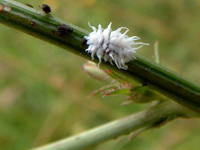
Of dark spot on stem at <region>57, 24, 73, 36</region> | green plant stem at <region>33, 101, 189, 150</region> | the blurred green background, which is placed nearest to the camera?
dark spot on stem at <region>57, 24, 73, 36</region>

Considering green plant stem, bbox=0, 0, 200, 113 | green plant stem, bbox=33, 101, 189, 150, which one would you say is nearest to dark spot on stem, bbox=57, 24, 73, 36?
green plant stem, bbox=0, 0, 200, 113

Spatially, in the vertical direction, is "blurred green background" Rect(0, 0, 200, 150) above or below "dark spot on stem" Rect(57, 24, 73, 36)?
above

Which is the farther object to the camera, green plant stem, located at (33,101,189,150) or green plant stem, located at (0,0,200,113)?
green plant stem, located at (33,101,189,150)

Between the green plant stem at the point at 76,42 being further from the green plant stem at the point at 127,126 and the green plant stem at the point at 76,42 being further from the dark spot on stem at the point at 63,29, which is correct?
the green plant stem at the point at 127,126

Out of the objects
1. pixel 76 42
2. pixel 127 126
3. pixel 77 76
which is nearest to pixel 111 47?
pixel 76 42

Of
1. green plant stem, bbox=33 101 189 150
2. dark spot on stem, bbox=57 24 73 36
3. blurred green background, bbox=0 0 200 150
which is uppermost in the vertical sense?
blurred green background, bbox=0 0 200 150

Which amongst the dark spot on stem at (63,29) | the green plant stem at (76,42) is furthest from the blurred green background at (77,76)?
the dark spot on stem at (63,29)

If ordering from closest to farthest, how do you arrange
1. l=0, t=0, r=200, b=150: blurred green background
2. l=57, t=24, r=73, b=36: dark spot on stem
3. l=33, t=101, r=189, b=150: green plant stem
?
l=57, t=24, r=73, b=36: dark spot on stem → l=33, t=101, r=189, b=150: green plant stem → l=0, t=0, r=200, b=150: blurred green background

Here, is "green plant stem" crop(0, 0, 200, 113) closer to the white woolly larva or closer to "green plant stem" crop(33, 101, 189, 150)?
the white woolly larva
